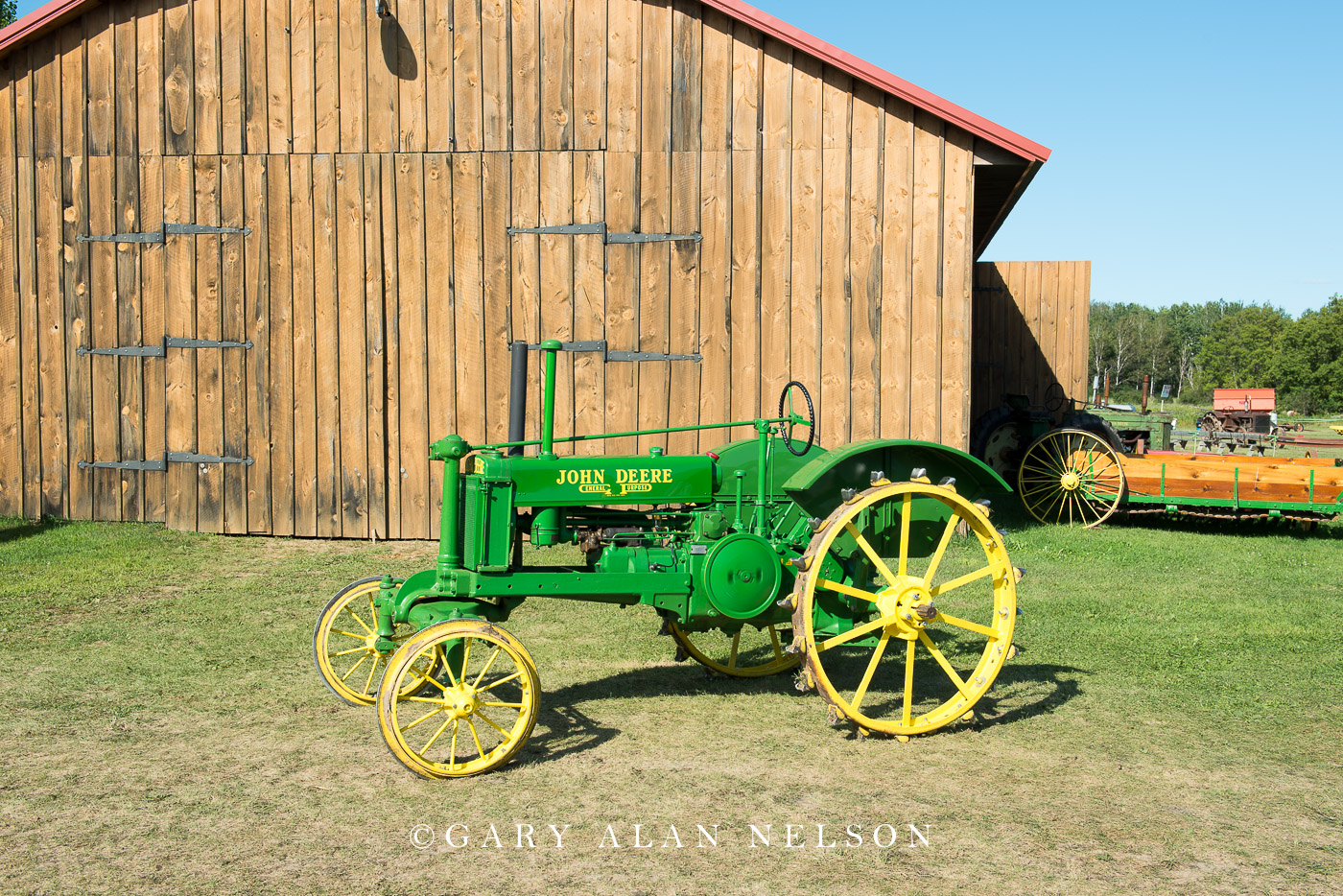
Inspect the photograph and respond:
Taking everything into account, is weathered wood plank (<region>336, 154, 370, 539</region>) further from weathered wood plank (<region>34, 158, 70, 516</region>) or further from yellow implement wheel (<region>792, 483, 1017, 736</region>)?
yellow implement wheel (<region>792, 483, 1017, 736</region>)

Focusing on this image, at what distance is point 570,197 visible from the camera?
9516 millimetres

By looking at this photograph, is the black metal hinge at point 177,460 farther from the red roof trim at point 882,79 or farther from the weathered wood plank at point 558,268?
the red roof trim at point 882,79

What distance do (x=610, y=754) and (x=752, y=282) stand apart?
5862 millimetres

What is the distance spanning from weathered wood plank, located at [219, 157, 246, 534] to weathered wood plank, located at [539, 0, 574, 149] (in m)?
2.71

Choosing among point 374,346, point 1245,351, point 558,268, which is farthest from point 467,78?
point 1245,351

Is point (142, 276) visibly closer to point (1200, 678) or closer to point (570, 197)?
point (570, 197)

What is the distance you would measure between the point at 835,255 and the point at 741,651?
14.7 feet

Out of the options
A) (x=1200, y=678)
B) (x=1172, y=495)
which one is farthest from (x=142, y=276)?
(x=1172, y=495)

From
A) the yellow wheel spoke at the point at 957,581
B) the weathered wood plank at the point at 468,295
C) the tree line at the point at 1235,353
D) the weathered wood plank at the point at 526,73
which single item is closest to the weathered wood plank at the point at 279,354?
the weathered wood plank at the point at 468,295

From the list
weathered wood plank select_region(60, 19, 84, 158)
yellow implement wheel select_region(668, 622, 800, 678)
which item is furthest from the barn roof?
yellow implement wheel select_region(668, 622, 800, 678)

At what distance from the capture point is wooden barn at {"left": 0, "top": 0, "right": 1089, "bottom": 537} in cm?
934

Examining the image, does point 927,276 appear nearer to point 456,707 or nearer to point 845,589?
point 845,589

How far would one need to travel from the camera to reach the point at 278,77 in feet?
31.4

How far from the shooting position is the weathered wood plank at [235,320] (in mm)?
9641
